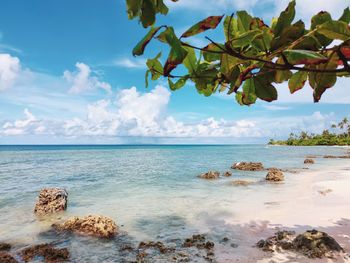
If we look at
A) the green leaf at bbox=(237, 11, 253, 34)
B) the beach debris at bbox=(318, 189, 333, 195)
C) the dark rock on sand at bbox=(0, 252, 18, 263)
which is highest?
the green leaf at bbox=(237, 11, 253, 34)

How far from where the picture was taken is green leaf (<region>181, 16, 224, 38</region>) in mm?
1177

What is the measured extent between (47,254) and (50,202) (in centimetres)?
425

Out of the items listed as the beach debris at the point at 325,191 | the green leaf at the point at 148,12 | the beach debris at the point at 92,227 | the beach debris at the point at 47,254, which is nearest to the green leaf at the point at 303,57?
the green leaf at the point at 148,12

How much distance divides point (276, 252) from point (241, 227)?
2028 millimetres

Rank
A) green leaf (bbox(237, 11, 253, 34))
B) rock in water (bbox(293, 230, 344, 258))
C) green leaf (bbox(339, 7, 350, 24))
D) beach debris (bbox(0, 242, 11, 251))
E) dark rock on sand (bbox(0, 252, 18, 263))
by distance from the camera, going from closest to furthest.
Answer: green leaf (bbox(339, 7, 350, 24)) < green leaf (bbox(237, 11, 253, 34)) < rock in water (bbox(293, 230, 344, 258)) < dark rock on sand (bbox(0, 252, 18, 263)) < beach debris (bbox(0, 242, 11, 251))

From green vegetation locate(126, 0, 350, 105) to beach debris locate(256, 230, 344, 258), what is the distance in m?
4.92

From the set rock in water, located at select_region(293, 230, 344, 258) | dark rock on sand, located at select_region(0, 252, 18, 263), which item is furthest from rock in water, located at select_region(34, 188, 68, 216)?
rock in water, located at select_region(293, 230, 344, 258)

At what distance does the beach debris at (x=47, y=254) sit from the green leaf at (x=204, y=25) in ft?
20.2

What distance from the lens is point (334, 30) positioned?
107 centimetres

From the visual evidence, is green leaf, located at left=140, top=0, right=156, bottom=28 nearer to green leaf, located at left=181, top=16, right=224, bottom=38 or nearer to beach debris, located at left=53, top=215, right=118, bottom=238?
green leaf, located at left=181, top=16, right=224, bottom=38

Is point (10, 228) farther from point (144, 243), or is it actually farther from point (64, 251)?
point (144, 243)

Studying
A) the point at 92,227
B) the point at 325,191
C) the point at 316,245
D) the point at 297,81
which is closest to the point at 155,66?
the point at 297,81

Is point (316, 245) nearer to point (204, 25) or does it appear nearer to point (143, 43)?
point (204, 25)

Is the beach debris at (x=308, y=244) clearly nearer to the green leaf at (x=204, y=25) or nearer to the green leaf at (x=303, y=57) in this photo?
the green leaf at (x=303, y=57)
